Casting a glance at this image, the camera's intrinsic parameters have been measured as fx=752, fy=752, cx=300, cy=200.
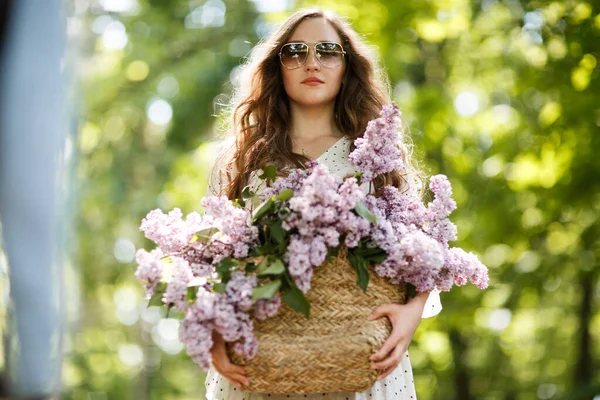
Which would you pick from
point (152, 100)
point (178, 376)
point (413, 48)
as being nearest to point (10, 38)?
point (413, 48)

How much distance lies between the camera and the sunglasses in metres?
2.66

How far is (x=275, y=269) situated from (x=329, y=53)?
1036 millimetres

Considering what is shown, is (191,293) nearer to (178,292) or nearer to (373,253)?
(178,292)

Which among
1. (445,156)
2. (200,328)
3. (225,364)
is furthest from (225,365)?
(445,156)

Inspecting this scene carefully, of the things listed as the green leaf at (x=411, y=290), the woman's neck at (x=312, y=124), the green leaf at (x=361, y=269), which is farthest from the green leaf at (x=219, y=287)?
the woman's neck at (x=312, y=124)

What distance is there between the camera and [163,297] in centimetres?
198

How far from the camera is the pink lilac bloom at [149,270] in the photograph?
2.00m

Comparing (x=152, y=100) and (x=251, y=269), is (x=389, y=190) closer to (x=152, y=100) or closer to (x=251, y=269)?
(x=251, y=269)

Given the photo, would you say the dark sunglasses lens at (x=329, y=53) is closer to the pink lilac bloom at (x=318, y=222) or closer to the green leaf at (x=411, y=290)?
the pink lilac bloom at (x=318, y=222)

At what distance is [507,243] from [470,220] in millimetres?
502

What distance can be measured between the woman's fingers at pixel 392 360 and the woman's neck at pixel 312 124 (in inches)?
36.0

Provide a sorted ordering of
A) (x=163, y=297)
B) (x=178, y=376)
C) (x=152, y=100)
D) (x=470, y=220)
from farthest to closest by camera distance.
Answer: (x=178, y=376) → (x=152, y=100) → (x=470, y=220) → (x=163, y=297)

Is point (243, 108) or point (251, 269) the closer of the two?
point (251, 269)

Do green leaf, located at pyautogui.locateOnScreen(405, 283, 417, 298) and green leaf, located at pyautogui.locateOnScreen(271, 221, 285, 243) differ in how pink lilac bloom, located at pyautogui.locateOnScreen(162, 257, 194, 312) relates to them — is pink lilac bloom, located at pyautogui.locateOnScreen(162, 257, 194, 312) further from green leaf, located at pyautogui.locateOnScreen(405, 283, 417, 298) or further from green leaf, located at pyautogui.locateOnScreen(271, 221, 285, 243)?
green leaf, located at pyautogui.locateOnScreen(405, 283, 417, 298)
